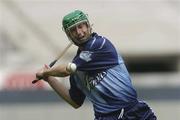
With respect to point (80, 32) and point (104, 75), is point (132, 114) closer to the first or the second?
point (104, 75)

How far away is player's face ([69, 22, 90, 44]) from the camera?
5.63 meters

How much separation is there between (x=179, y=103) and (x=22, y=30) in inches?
160

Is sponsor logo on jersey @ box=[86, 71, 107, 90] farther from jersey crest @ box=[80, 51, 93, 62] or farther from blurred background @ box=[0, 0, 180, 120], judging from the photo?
blurred background @ box=[0, 0, 180, 120]

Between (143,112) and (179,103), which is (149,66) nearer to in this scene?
(179,103)

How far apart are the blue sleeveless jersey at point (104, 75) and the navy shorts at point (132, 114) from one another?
35 millimetres

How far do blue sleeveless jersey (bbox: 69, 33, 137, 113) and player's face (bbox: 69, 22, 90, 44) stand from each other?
0.17 ft

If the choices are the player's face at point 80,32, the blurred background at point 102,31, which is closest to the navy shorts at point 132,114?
the player's face at point 80,32

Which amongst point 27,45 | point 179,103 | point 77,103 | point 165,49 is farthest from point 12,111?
point 77,103

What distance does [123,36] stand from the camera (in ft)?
49.6

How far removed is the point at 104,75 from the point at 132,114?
1.04ft

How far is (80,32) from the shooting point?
564 centimetres

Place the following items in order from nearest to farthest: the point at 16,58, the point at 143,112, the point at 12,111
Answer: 1. the point at 143,112
2. the point at 12,111
3. the point at 16,58

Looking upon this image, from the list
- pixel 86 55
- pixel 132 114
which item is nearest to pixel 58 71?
pixel 86 55

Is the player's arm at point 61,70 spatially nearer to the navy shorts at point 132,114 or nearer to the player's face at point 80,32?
the player's face at point 80,32
